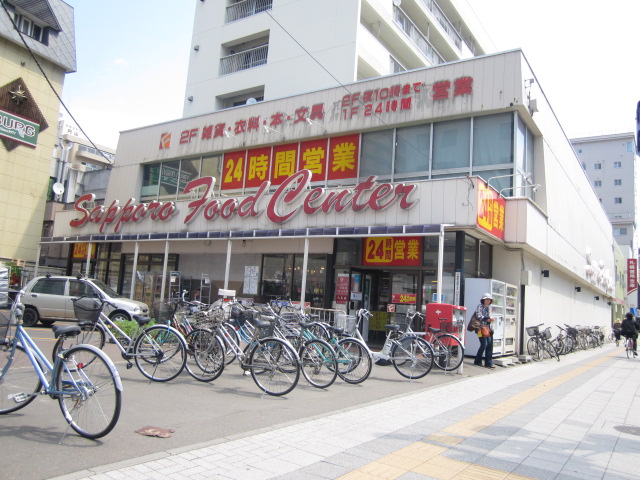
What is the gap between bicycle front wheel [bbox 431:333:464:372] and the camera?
9.62 m

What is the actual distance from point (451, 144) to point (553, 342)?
7.75 metres

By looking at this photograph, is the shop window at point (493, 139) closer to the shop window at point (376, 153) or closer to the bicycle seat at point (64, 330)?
the shop window at point (376, 153)

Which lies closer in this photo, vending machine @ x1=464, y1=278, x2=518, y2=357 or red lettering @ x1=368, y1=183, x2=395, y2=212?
vending machine @ x1=464, y1=278, x2=518, y2=357

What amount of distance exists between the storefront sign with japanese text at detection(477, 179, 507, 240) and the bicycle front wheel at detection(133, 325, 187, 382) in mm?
7336

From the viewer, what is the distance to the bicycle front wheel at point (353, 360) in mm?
7945

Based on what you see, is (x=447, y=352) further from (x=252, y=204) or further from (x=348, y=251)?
(x=252, y=204)

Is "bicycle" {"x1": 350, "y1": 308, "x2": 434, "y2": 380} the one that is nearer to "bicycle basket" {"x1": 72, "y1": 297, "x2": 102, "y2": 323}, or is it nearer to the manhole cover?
the manhole cover

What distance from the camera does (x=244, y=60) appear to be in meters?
23.9

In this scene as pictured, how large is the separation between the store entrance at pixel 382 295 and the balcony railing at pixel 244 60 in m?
13.2

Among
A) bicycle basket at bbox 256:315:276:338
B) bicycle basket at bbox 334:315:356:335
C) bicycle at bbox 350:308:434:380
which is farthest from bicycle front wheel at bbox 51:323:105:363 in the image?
bicycle basket at bbox 334:315:356:335

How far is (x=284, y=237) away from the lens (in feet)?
46.6

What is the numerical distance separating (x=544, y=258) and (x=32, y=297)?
1540cm

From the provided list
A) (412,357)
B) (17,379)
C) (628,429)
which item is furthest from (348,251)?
(17,379)

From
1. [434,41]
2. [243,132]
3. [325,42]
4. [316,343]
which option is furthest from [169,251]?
[434,41]
